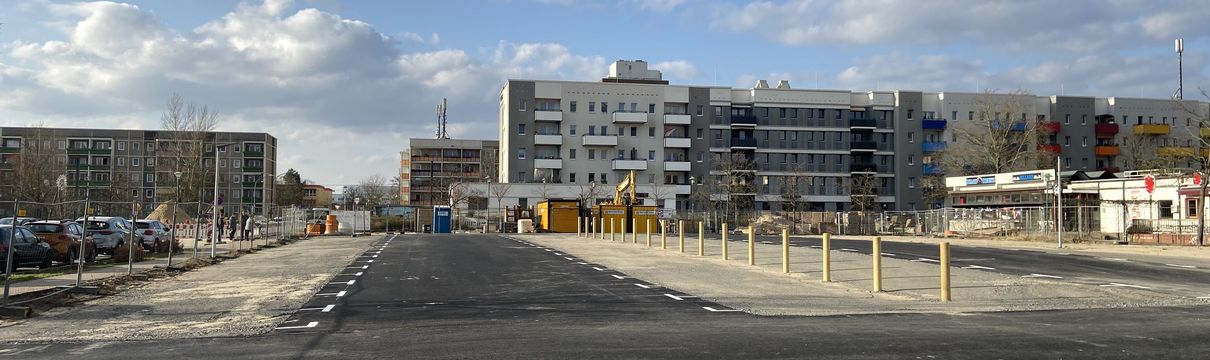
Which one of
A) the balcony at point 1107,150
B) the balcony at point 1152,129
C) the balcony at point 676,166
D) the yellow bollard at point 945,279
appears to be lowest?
the yellow bollard at point 945,279

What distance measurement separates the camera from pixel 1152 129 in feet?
330

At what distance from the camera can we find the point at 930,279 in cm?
1878

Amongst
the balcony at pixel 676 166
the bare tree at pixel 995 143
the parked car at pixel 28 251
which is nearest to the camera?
the parked car at pixel 28 251

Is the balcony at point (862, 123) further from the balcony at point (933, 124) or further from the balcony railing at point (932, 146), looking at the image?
the balcony railing at point (932, 146)

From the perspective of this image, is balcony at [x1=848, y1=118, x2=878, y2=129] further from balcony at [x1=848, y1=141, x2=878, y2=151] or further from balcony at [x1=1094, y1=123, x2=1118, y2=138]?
balcony at [x1=1094, y1=123, x2=1118, y2=138]

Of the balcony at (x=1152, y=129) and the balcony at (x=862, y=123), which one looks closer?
the balcony at (x=862, y=123)

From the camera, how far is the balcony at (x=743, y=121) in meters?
98.4

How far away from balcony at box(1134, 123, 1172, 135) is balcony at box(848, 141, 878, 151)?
29637mm

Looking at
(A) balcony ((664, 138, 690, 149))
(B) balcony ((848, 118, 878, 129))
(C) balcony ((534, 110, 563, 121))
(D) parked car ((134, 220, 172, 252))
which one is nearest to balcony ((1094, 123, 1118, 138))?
(B) balcony ((848, 118, 878, 129))

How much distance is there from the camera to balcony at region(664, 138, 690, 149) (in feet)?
319

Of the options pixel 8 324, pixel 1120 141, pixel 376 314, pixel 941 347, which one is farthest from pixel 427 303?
pixel 1120 141

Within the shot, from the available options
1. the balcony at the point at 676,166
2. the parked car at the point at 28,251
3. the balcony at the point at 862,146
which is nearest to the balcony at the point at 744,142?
the balcony at the point at 676,166

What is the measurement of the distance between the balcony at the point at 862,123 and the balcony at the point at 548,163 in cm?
3289

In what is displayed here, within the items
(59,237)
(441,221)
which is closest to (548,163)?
(441,221)
